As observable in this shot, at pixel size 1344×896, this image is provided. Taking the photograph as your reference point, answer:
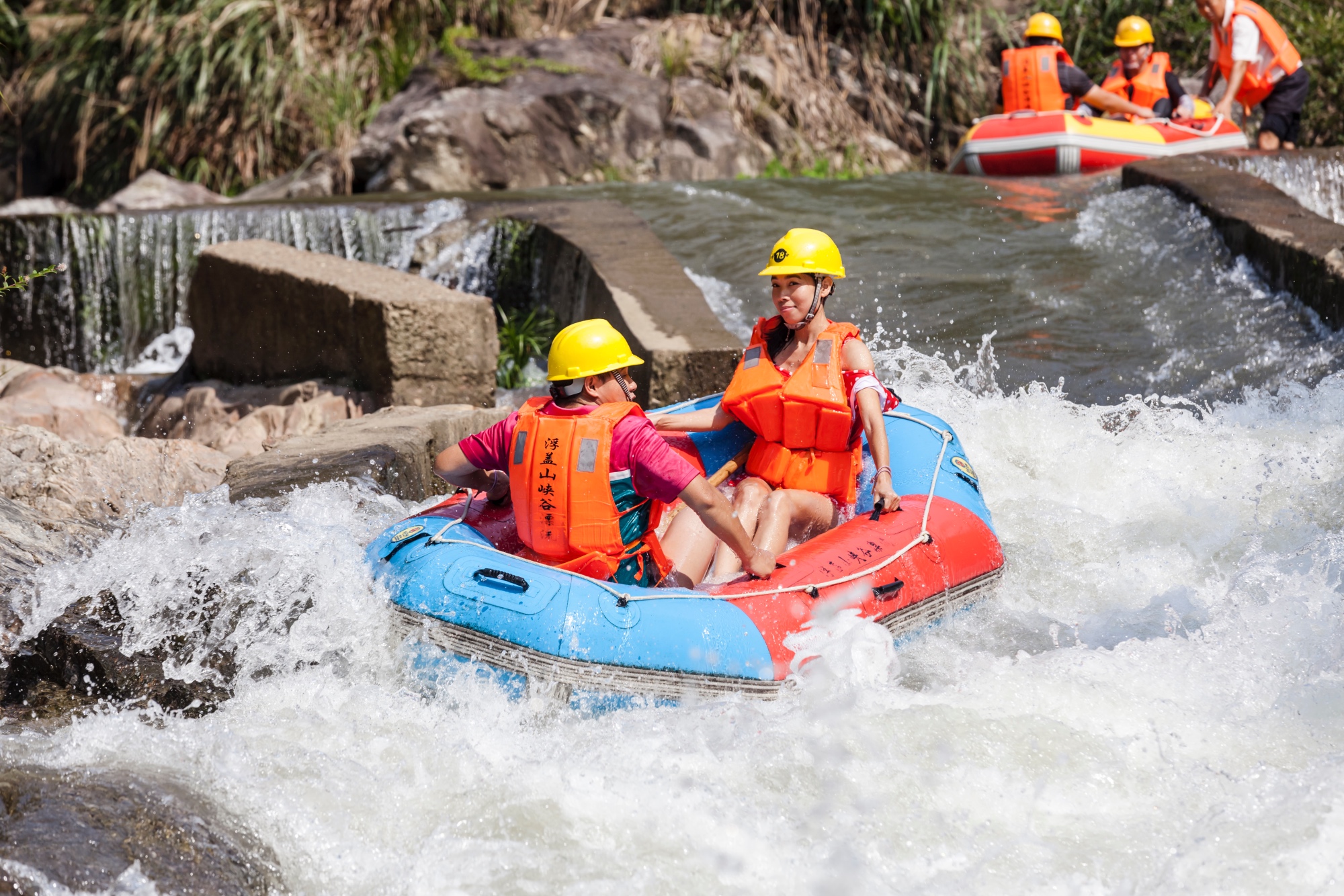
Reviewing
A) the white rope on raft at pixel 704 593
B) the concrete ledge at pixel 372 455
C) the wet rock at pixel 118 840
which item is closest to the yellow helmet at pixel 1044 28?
the concrete ledge at pixel 372 455

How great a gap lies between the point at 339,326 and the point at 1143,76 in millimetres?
7964

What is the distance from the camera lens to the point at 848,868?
9.17 ft

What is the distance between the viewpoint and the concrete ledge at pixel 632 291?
532 centimetres

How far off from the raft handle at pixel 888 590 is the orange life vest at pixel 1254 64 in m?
7.97

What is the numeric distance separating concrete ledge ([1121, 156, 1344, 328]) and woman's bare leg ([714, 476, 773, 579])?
145 inches

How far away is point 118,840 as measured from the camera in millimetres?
2586

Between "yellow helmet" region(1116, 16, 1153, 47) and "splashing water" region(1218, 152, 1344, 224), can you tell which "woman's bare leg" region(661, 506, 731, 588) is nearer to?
"splashing water" region(1218, 152, 1344, 224)

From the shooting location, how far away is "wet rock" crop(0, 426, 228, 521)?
181 inches

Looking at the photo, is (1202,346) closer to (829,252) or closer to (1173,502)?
(1173,502)

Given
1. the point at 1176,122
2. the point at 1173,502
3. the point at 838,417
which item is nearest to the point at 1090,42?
the point at 1176,122

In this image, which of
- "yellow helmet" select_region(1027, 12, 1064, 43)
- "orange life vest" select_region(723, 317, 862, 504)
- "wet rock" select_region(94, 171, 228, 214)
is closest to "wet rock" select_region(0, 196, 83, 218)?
"wet rock" select_region(94, 171, 228, 214)

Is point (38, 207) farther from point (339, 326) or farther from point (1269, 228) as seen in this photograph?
point (1269, 228)

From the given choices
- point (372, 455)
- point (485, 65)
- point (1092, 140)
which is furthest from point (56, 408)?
point (1092, 140)

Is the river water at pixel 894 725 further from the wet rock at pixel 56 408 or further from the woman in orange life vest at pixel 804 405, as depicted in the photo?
the wet rock at pixel 56 408
